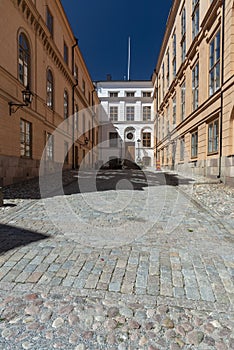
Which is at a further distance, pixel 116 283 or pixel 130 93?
pixel 130 93

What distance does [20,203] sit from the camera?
19.4ft

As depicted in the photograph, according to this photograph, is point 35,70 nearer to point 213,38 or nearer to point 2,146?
point 2,146

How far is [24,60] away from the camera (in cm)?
1074

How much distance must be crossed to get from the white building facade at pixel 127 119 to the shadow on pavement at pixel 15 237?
3115 centimetres

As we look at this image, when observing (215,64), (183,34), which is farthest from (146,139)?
(215,64)

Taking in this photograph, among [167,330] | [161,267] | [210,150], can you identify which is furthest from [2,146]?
[210,150]

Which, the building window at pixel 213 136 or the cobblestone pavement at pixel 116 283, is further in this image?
the building window at pixel 213 136

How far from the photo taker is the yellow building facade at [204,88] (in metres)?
9.35

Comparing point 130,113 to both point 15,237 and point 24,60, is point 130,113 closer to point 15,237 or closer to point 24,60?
point 24,60

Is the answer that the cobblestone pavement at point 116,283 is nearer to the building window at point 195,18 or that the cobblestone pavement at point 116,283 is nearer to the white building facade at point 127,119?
the building window at point 195,18

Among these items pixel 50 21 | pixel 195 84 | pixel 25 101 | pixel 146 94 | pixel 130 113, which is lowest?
pixel 25 101

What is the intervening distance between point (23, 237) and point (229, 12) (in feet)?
36.5

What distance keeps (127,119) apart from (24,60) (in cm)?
2649

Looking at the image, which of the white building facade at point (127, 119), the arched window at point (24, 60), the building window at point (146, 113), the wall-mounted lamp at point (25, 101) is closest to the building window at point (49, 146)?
the arched window at point (24, 60)
